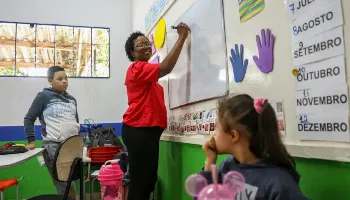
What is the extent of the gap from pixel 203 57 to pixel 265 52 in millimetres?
603

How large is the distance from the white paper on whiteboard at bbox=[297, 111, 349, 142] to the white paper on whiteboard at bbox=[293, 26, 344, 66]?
176 millimetres

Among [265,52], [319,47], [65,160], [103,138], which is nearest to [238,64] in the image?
[265,52]

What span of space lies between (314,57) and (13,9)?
11.9ft

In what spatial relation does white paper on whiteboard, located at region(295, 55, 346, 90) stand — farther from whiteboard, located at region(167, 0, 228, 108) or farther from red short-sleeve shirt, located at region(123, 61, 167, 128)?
red short-sleeve shirt, located at region(123, 61, 167, 128)

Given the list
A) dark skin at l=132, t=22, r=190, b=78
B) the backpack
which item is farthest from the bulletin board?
the backpack

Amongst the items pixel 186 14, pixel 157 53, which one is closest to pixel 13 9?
pixel 157 53

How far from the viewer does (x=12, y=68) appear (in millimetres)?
3533

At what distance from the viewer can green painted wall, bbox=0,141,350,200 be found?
2.92 feet

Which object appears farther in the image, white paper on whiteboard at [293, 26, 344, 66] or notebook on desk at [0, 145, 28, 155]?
notebook on desk at [0, 145, 28, 155]

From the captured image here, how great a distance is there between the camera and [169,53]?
1746 millimetres

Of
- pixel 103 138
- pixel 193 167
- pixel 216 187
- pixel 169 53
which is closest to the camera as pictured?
pixel 216 187

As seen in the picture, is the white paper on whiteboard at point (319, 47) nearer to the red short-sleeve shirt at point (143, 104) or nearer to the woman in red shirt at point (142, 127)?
the woman in red shirt at point (142, 127)

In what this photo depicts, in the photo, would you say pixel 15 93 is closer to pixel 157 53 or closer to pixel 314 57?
pixel 157 53

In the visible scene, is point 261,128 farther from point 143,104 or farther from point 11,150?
point 11,150
